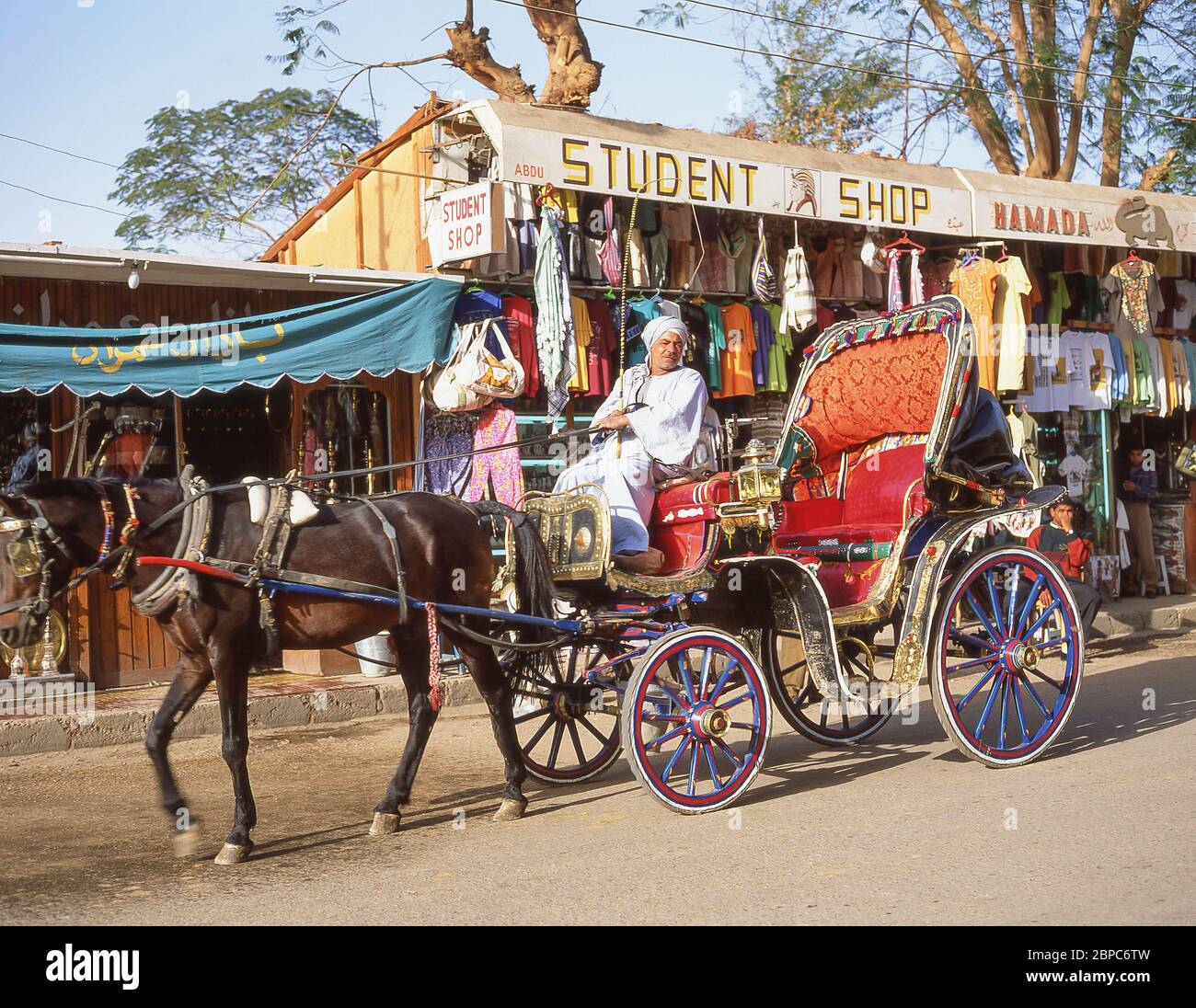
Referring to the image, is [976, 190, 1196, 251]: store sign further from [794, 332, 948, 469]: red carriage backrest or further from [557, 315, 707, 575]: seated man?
[557, 315, 707, 575]: seated man

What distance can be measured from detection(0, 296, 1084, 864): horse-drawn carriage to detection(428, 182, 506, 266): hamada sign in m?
3.40

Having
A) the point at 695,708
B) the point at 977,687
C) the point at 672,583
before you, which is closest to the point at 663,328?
the point at 672,583

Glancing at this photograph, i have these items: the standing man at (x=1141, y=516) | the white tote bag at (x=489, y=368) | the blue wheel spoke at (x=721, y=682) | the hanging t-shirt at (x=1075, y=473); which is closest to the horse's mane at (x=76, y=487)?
the blue wheel spoke at (x=721, y=682)

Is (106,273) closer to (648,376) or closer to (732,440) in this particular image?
(648,376)

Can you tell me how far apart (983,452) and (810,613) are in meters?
1.44

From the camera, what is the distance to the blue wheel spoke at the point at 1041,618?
271 inches

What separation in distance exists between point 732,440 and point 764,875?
7830 mm

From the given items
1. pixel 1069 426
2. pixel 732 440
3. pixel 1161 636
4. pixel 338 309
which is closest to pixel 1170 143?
pixel 1069 426

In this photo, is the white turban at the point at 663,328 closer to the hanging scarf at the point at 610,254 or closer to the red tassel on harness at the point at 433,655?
the red tassel on harness at the point at 433,655

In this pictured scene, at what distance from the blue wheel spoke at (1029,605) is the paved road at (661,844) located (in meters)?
0.69

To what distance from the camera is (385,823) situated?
593cm

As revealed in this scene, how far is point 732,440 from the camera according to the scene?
12.4m

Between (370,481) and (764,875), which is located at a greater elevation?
(370,481)

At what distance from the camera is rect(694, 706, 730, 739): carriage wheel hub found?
19.5 feet
